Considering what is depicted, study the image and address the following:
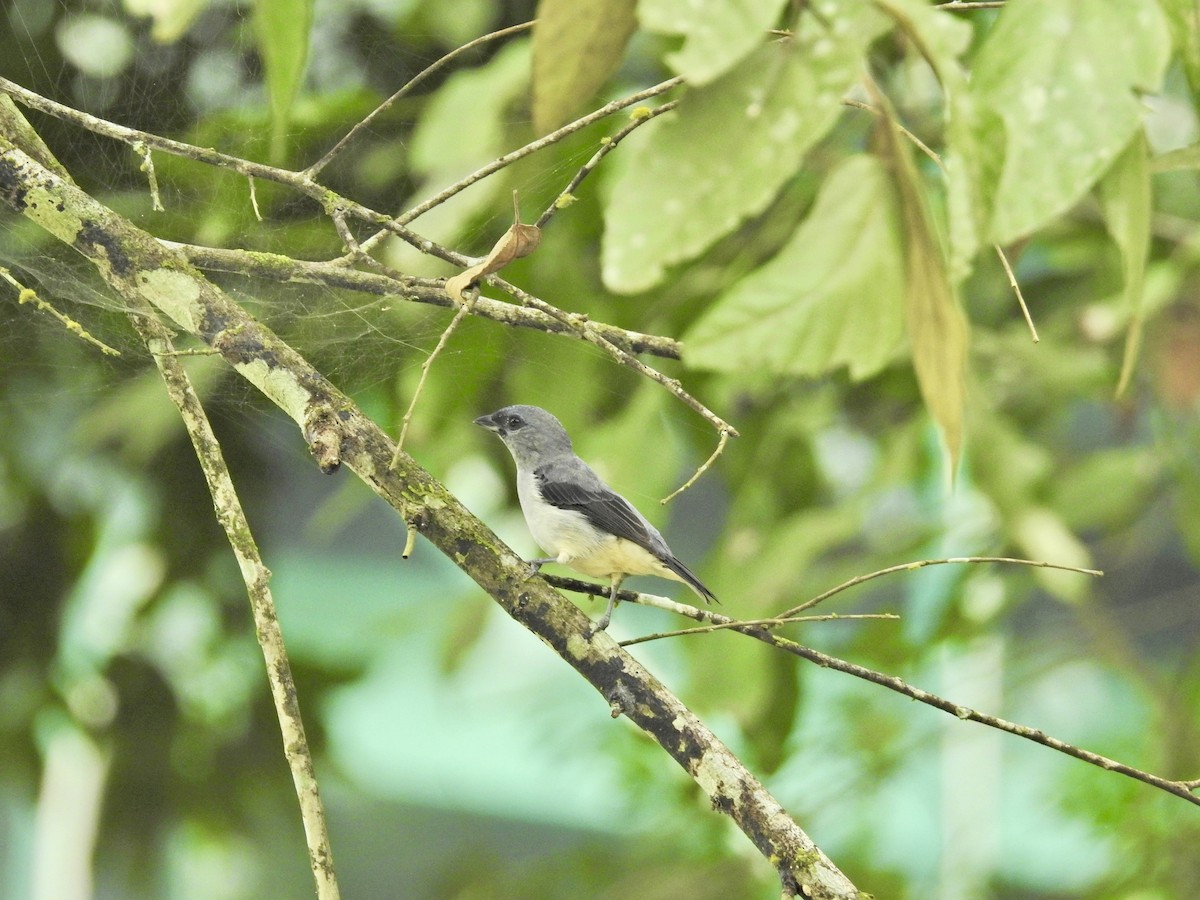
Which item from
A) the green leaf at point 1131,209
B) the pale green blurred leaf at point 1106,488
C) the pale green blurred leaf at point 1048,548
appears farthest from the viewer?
the pale green blurred leaf at point 1106,488

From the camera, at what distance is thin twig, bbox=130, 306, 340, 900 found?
1.03 ft

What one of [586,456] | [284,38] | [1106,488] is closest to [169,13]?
[284,38]

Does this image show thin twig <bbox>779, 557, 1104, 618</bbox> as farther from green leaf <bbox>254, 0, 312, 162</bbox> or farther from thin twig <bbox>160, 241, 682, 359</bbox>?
green leaf <bbox>254, 0, 312, 162</bbox>

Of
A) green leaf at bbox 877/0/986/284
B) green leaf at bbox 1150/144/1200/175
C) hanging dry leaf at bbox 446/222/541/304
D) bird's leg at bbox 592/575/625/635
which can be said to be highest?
green leaf at bbox 1150/144/1200/175

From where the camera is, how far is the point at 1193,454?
98 cm

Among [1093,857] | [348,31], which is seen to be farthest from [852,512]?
[1093,857]

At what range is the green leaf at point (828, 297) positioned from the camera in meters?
0.26

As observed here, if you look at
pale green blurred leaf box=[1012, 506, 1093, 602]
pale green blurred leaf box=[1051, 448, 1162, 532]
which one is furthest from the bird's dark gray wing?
pale green blurred leaf box=[1051, 448, 1162, 532]

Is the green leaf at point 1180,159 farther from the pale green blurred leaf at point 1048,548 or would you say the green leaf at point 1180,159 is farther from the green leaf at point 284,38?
the pale green blurred leaf at point 1048,548

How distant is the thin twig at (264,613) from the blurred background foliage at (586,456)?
0.29 feet

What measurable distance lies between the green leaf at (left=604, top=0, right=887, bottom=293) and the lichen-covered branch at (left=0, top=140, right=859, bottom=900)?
5.4 inches

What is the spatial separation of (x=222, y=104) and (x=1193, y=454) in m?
0.85

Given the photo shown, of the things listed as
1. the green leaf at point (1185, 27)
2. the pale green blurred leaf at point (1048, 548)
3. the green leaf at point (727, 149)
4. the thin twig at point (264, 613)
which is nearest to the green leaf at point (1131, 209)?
the green leaf at point (1185, 27)

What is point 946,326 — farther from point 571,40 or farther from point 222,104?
point 222,104
